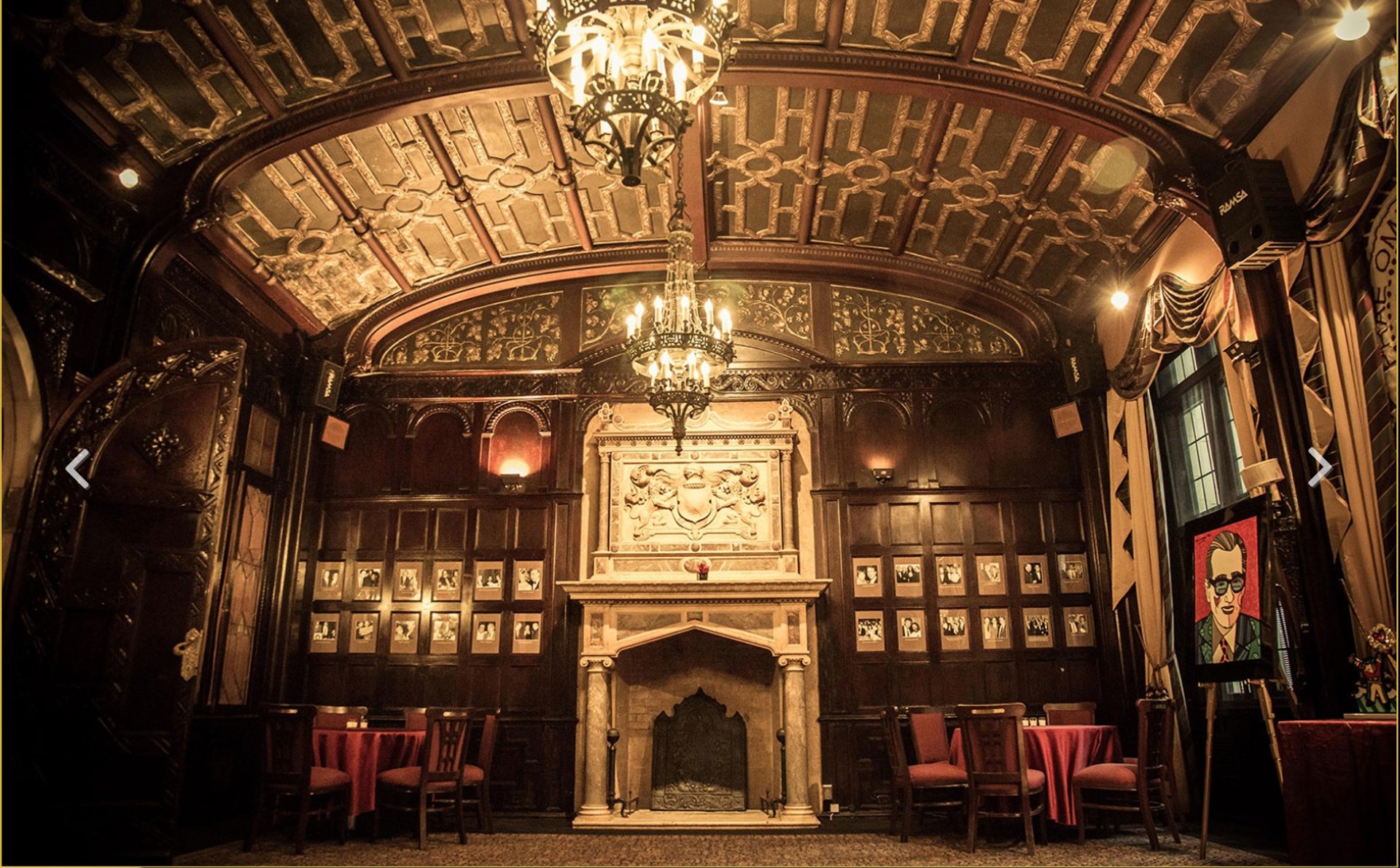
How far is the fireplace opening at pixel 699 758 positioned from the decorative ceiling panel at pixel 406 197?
484cm

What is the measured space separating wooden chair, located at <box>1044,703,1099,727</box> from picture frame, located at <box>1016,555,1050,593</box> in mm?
1136

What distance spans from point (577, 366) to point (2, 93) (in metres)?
4.95

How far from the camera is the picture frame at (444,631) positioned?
326 inches

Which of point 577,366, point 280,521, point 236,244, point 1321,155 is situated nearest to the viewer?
point 1321,155

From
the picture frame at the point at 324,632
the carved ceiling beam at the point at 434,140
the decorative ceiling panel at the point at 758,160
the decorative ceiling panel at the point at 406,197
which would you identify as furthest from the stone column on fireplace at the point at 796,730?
the decorative ceiling panel at the point at 406,197

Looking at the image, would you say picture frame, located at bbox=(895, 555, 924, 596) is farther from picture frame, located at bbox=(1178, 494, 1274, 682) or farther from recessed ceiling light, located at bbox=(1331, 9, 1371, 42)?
recessed ceiling light, located at bbox=(1331, 9, 1371, 42)

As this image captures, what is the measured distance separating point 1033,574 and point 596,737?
14.2 ft

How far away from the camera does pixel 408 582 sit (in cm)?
848

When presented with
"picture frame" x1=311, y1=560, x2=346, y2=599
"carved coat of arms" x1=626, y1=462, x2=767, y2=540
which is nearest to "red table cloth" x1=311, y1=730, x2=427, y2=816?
"picture frame" x1=311, y1=560, x2=346, y2=599

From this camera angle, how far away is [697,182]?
749 centimetres

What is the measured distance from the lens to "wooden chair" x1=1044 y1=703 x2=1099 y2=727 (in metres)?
7.33

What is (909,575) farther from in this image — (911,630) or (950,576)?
(911,630)

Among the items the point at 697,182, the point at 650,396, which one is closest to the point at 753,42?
the point at 697,182

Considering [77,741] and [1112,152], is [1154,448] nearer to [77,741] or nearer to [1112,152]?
[1112,152]
